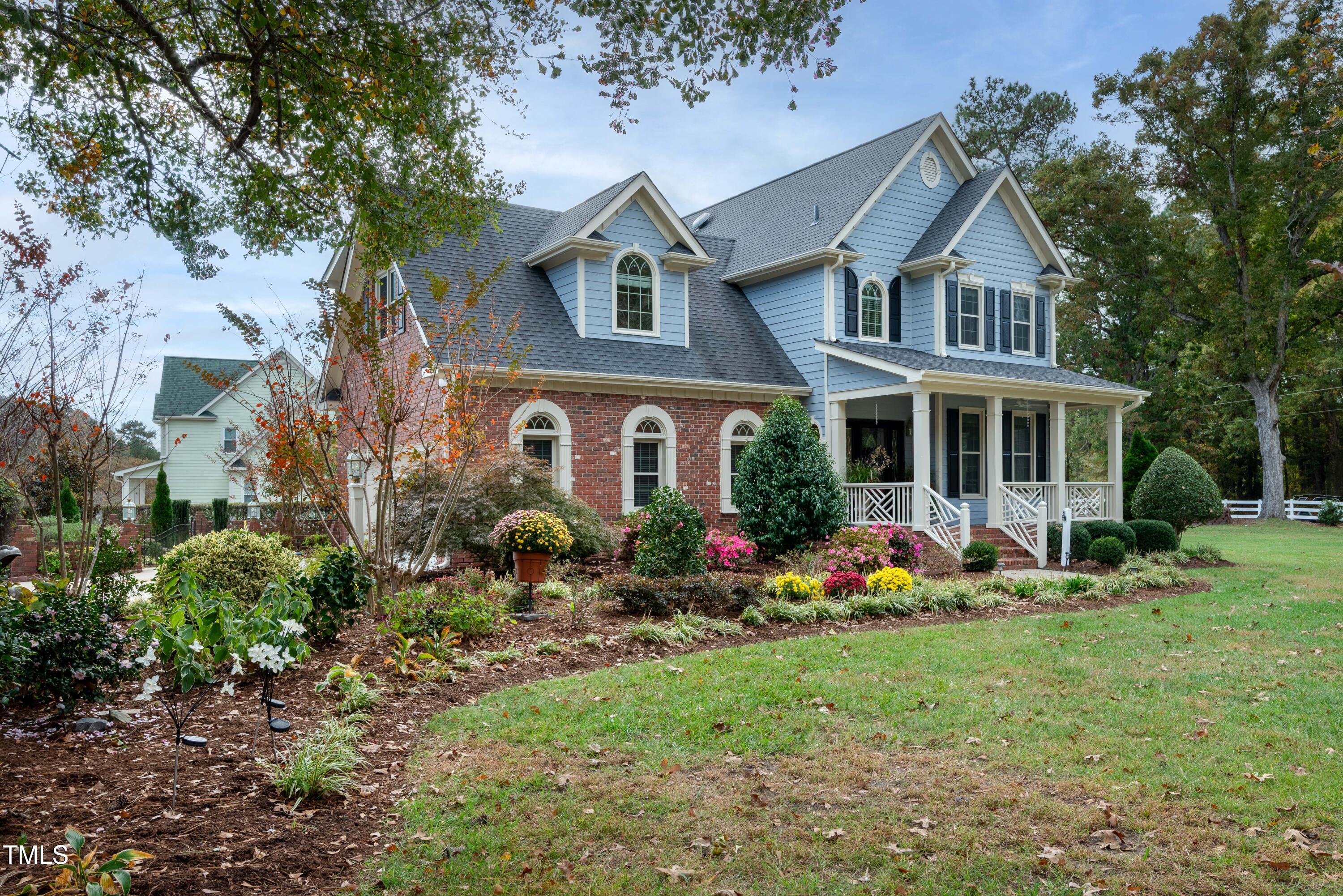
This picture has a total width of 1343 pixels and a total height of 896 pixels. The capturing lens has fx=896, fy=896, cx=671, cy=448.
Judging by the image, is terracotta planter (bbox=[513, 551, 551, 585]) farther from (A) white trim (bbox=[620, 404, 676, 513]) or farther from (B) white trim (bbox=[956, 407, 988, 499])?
(B) white trim (bbox=[956, 407, 988, 499])

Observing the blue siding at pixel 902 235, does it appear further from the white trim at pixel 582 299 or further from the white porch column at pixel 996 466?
the white trim at pixel 582 299

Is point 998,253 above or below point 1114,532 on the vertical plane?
above

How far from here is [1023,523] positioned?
16.8 m

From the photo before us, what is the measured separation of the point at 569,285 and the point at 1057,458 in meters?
10.3

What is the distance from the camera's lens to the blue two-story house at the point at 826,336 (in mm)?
15805

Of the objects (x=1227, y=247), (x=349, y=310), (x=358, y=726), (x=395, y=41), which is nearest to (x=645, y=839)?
(x=358, y=726)

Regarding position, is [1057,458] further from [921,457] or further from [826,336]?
[826,336]

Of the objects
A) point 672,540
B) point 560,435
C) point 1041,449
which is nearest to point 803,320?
point 560,435

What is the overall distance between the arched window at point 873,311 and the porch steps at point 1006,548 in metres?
4.55

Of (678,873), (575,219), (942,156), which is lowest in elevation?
(678,873)

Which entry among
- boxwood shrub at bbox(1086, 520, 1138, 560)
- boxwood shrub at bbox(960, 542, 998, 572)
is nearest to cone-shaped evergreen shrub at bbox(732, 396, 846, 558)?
boxwood shrub at bbox(960, 542, 998, 572)

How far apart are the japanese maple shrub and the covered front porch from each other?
483cm

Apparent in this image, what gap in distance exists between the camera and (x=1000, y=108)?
38094 mm

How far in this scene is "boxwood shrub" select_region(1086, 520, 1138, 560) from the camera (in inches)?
634
